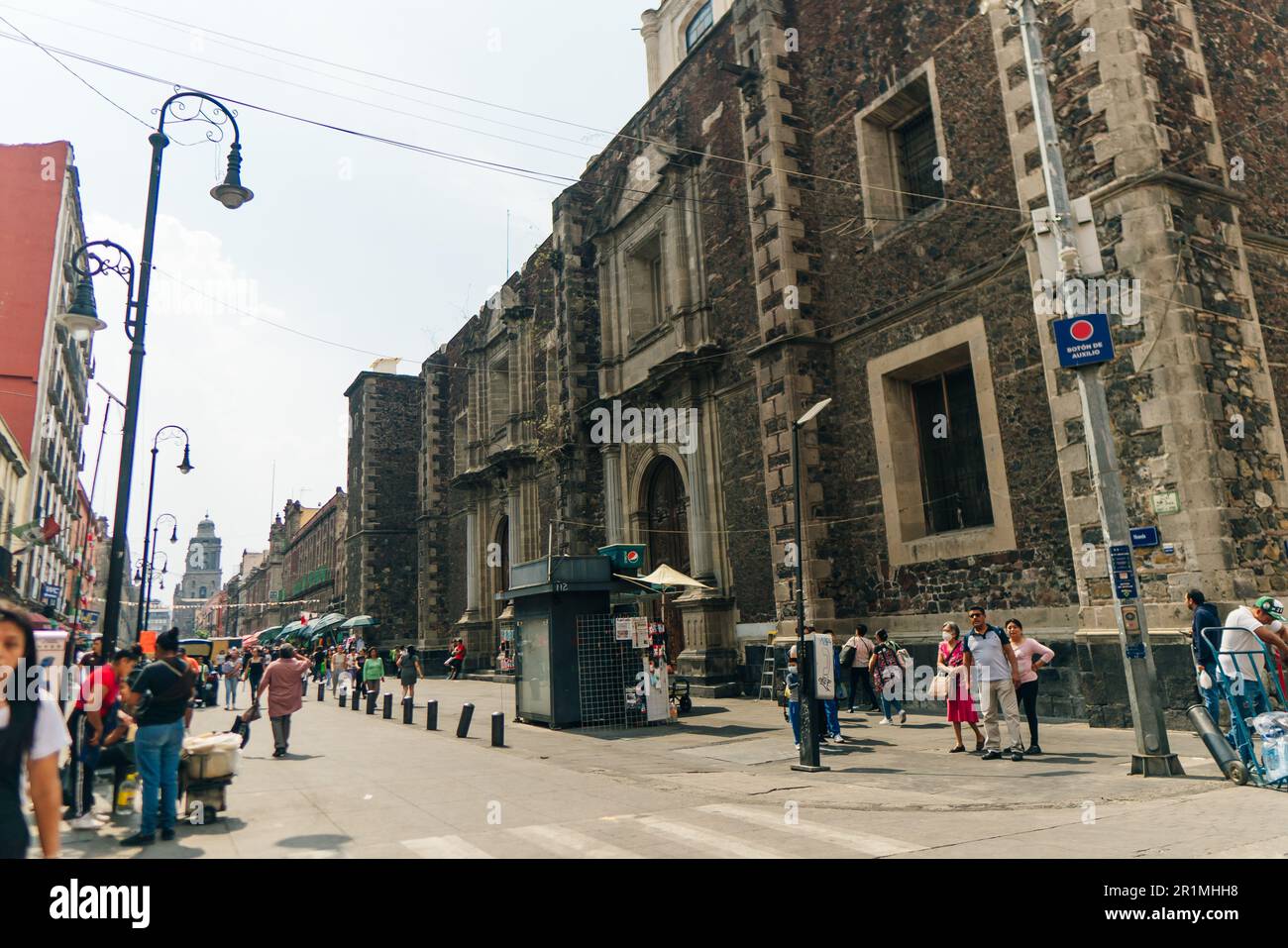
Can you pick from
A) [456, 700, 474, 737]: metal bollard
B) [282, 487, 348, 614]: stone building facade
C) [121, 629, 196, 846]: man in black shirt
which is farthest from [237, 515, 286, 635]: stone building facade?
[121, 629, 196, 846]: man in black shirt

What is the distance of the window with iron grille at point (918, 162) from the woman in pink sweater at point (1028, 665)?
8155mm

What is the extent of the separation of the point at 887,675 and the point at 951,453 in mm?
4107

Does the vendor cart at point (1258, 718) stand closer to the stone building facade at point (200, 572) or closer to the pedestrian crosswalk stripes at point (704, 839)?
the pedestrian crosswalk stripes at point (704, 839)

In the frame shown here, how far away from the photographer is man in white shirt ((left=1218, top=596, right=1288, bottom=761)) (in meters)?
8.04

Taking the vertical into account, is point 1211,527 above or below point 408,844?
above

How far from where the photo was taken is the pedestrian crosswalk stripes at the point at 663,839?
6.06 m

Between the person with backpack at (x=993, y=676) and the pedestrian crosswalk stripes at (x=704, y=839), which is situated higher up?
the person with backpack at (x=993, y=676)

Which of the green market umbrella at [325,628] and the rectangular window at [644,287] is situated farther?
the green market umbrella at [325,628]

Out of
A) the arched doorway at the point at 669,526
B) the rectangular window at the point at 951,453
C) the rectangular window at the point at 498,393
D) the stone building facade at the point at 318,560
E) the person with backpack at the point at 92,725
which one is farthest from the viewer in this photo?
the stone building facade at the point at 318,560

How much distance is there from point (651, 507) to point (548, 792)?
14.4 metres

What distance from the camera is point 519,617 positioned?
1622cm

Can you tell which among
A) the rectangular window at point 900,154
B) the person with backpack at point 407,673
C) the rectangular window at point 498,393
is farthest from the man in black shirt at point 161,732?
the rectangular window at point 498,393
